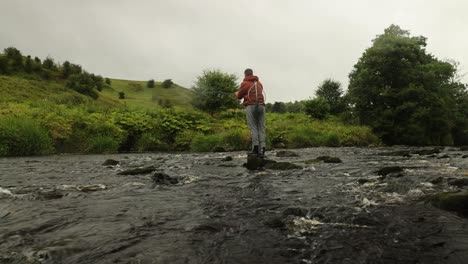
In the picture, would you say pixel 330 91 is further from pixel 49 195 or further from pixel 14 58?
pixel 14 58

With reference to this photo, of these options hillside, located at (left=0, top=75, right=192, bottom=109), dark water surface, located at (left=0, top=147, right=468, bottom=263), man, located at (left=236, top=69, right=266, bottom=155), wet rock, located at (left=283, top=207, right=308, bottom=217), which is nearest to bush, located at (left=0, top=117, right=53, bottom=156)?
dark water surface, located at (left=0, top=147, right=468, bottom=263)

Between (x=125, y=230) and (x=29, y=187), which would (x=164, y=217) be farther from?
A: (x=29, y=187)

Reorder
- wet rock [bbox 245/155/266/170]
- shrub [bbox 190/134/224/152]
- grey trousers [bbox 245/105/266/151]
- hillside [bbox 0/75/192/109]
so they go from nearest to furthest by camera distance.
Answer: wet rock [bbox 245/155/266/170]
grey trousers [bbox 245/105/266/151]
shrub [bbox 190/134/224/152]
hillside [bbox 0/75/192/109]

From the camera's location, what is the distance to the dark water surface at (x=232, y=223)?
4.36 metres

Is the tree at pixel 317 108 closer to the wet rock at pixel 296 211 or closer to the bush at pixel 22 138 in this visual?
Answer: the bush at pixel 22 138

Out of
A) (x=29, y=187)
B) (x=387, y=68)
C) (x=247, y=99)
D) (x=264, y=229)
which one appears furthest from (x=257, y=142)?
(x=387, y=68)

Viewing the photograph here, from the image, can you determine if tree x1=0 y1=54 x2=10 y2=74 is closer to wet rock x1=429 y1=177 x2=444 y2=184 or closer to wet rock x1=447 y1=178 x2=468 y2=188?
wet rock x1=429 y1=177 x2=444 y2=184

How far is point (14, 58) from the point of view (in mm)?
65000

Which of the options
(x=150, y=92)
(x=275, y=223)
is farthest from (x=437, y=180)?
(x=150, y=92)

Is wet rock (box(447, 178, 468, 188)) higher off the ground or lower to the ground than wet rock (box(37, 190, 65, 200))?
higher

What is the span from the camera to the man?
559 inches

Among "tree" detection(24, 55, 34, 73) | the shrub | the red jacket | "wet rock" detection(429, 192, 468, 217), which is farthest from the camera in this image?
"tree" detection(24, 55, 34, 73)

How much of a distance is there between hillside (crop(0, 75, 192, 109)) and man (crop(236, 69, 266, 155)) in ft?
82.7

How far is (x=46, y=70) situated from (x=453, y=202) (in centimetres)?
7461
